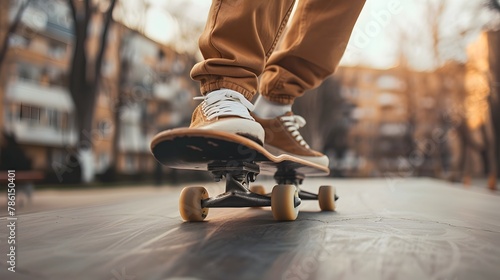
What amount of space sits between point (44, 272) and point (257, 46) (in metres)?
0.86

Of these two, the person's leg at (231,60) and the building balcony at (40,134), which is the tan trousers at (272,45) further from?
the building balcony at (40,134)

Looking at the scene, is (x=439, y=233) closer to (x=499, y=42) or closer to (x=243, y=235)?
(x=243, y=235)

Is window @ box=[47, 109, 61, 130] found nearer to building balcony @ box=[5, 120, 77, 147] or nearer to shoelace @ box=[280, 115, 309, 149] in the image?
building balcony @ box=[5, 120, 77, 147]

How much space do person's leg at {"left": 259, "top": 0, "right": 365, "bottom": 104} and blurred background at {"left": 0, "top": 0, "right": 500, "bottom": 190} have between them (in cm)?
57

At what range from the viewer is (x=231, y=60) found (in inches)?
48.7

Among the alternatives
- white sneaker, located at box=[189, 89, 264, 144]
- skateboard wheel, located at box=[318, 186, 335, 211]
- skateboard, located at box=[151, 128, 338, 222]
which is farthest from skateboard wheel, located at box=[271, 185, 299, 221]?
skateboard wheel, located at box=[318, 186, 335, 211]

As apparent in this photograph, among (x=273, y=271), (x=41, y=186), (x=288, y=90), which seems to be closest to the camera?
(x=273, y=271)

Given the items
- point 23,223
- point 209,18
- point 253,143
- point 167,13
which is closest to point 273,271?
point 253,143

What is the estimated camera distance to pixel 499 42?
9.07m

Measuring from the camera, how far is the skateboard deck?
1.05 meters

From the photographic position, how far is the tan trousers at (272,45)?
1.25 metres

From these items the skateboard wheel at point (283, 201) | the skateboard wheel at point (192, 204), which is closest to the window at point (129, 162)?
the skateboard wheel at point (192, 204)

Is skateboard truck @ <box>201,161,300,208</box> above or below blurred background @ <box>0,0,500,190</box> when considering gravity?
below

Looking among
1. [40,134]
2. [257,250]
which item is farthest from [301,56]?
[40,134]
